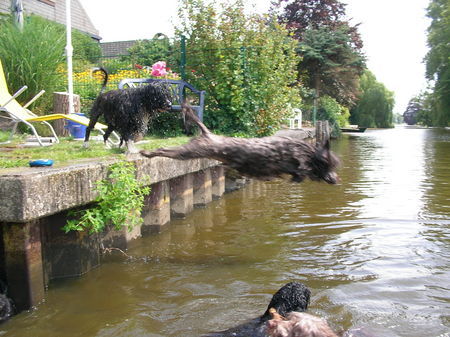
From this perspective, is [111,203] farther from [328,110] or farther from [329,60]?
[328,110]

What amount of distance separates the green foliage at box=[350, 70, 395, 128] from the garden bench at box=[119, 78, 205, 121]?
4761 cm

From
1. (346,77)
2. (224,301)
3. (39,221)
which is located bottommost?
(224,301)

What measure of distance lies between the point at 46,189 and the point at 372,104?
58211mm

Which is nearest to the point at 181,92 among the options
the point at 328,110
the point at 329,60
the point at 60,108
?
the point at 60,108

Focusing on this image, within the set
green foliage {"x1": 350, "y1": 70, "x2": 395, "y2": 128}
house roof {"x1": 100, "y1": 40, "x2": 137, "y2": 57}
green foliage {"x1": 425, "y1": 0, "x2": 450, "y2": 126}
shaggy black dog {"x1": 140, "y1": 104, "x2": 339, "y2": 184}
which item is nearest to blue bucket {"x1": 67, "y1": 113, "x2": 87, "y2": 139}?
shaggy black dog {"x1": 140, "y1": 104, "x2": 339, "y2": 184}

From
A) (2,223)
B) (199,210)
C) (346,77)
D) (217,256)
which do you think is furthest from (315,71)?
(2,223)

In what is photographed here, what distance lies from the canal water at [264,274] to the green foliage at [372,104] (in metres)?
50.6

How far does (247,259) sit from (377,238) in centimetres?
215

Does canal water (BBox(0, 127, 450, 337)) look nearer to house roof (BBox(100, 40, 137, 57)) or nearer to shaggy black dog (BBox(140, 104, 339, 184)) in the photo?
shaggy black dog (BBox(140, 104, 339, 184))

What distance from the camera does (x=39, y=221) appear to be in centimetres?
429

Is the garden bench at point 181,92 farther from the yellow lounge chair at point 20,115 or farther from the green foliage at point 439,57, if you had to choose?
the green foliage at point 439,57

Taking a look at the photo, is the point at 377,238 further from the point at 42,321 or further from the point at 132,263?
the point at 42,321

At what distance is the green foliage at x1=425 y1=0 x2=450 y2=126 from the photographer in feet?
143

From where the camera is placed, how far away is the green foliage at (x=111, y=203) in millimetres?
4489
